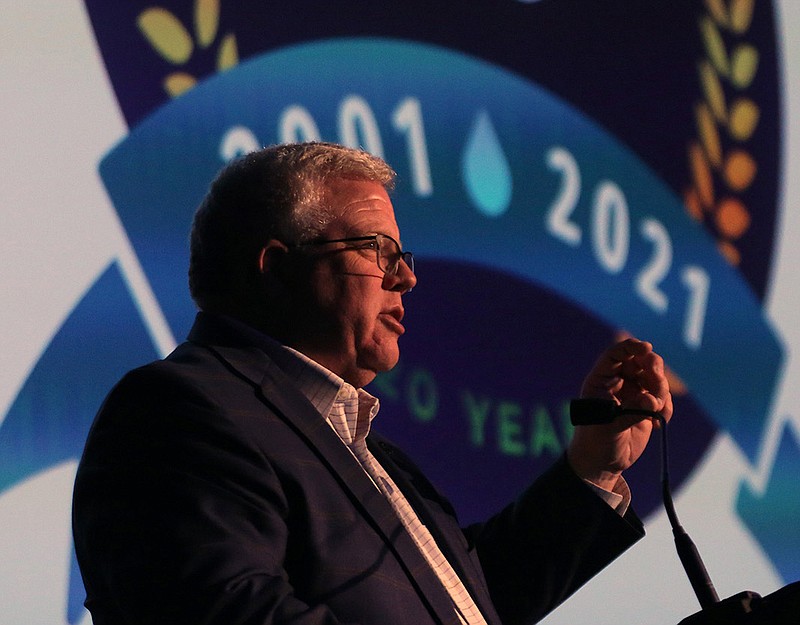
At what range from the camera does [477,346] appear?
8.56ft

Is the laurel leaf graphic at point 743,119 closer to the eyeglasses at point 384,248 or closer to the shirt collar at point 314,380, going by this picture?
the eyeglasses at point 384,248

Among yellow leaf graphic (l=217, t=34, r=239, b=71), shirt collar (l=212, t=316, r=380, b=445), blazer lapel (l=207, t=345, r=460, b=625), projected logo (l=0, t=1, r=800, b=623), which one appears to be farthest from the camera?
yellow leaf graphic (l=217, t=34, r=239, b=71)

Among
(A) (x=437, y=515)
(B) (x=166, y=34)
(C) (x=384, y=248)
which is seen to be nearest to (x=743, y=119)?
(B) (x=166, y=34)

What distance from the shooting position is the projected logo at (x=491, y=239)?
7.61ft

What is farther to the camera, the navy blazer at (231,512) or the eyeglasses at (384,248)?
the eyeglasses at (384,248)

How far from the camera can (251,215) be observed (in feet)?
5.30

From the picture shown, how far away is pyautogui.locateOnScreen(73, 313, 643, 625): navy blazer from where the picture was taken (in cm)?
118

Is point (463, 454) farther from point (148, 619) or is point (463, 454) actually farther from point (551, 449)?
point (148, 619)

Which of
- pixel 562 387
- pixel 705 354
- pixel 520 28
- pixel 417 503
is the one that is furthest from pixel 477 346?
pixel 417 503

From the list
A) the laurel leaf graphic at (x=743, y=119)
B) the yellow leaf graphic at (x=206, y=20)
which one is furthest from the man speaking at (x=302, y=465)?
the laurel leaf graphic at (x=743, y=119)

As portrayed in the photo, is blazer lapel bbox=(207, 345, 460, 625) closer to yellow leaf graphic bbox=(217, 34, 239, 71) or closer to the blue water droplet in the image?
yellow leaf graphic bbox=(217, 34, 239, 71)

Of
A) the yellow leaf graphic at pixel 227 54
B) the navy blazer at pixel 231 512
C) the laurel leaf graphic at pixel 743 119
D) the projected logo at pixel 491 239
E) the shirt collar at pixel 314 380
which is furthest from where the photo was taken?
the laurel leaf graphic at pixel 743 119

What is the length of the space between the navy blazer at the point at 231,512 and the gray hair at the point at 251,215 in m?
0.08

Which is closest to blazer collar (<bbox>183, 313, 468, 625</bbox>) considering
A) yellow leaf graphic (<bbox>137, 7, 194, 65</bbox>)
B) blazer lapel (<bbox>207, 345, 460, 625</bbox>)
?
blazer lapel (<bbox>207, 345, 460, 625</bbox>)
